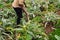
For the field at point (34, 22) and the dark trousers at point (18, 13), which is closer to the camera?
the field at point (34, 22)

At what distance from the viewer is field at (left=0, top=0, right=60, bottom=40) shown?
7.52 metres

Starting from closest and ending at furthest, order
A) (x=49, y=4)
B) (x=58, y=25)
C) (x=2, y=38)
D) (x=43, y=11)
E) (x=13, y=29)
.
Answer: (x=2, y=38) < (x=13, y=29) < (x=58, y=25) < (x=43, y=11) < (x=49, y=4)

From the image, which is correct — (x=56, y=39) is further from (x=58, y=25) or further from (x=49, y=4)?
(x=49, y=4)

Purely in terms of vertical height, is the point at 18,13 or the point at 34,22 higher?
the point at 18,13

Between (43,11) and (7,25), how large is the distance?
2379 mm

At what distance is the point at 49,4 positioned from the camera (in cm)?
1072

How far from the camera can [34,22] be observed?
8.28m

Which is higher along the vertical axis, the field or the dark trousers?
the dark trousers

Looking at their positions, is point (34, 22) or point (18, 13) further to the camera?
point (34, 22)

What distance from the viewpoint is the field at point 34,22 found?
7.52 metres

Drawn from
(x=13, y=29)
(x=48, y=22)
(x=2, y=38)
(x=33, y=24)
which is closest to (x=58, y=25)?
(x=48, y=22)

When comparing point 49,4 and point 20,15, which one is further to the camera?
point 49,4

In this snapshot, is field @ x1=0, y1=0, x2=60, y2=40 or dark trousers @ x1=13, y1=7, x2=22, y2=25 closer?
field @ x1=0, y1=0, x2=60, y2=40

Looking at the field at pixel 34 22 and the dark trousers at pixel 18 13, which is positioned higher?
the dark trousers at pixel 18 13
